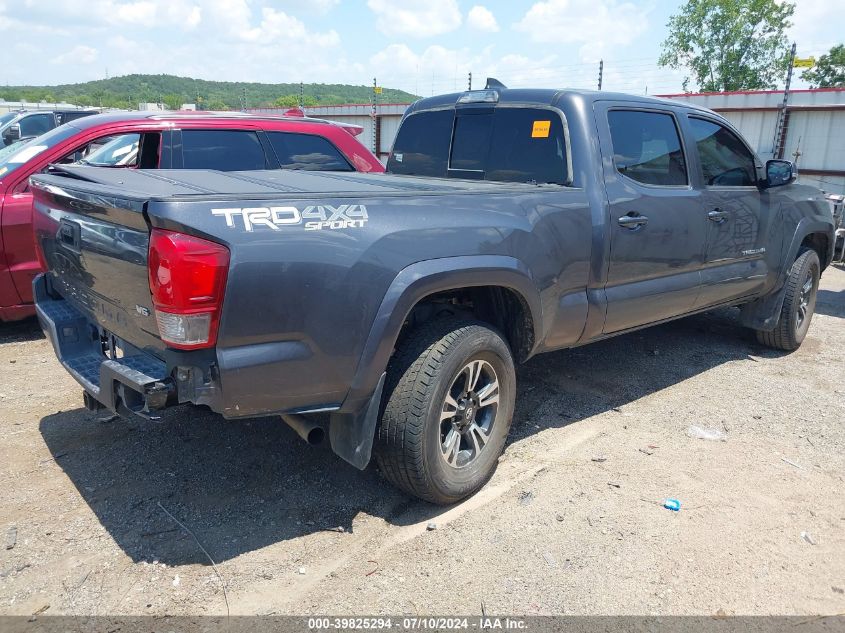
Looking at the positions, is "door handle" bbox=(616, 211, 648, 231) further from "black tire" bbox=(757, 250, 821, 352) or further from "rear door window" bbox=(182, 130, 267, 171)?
"rear door window" bbox=(182, 130, 267, 171)

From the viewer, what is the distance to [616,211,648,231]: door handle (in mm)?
3869

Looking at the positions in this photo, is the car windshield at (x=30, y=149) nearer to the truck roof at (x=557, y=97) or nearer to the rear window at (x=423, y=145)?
the rear window at (x=423, y=145)

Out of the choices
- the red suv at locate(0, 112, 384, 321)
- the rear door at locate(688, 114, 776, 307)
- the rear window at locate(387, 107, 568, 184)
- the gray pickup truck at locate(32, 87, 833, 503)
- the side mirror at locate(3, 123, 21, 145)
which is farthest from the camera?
the side mirror at locate(3, 123, 21, 145)

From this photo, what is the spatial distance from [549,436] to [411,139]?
246cm

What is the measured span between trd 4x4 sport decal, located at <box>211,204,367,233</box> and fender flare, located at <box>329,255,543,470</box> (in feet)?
1.02

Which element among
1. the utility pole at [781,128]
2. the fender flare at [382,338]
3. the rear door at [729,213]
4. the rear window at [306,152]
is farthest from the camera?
the utility pole at [781,128]

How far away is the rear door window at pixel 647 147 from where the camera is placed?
4.07m

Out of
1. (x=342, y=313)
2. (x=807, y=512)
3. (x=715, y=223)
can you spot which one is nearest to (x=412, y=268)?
(x=342, y=313)

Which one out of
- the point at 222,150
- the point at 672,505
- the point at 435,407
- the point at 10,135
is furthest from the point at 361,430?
the point at 10,135

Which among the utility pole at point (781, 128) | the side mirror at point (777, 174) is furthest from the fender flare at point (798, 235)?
the utility pole at point (781, 128)

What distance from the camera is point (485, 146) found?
14.6ft

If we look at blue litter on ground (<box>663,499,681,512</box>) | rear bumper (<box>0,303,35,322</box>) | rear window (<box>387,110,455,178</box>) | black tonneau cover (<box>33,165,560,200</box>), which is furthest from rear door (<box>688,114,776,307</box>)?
rear bumper (<box>0,303,35,322</box>)

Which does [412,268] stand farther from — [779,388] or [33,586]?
[779,388]

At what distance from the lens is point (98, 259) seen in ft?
9.27
